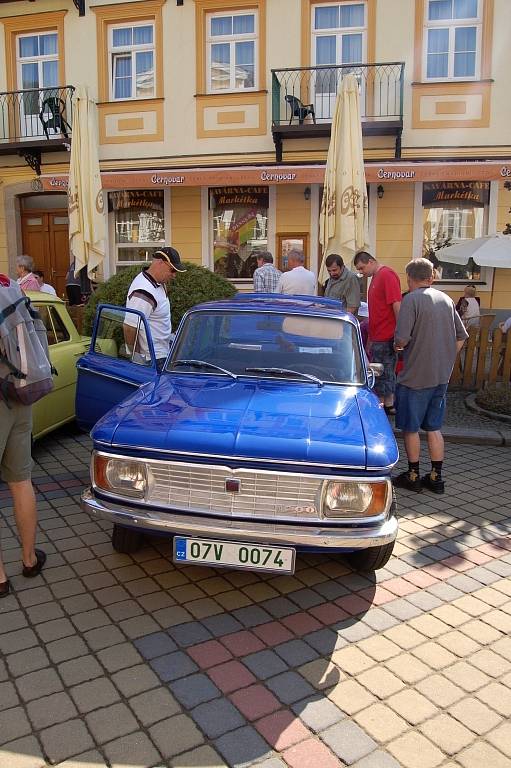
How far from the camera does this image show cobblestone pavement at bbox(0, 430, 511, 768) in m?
2.50

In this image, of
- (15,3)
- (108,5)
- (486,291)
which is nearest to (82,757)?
(486,291)

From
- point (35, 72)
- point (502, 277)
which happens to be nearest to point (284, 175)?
point (502, 277)

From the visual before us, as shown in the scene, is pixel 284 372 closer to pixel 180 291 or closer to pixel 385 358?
pixel 385 358

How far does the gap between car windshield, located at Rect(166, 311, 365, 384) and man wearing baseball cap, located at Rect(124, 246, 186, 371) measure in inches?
33.0

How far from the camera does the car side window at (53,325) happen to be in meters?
6.30

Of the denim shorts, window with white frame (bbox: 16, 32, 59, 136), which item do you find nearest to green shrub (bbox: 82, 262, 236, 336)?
the denim shorts

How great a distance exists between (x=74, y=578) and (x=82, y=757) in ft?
4.77

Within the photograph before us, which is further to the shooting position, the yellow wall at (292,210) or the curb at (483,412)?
the yellow wall at (292,210)

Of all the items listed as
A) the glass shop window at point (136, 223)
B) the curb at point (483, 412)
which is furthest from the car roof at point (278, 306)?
the glass shop window at point (136, 223)

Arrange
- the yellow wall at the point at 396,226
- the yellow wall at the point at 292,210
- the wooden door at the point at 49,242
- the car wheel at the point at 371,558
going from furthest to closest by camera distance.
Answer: the wooden door at the point at 49,242 → the yellow wall at the point at 292,210 → the yellow wall at the point at 396,226 → the car wheel at the point at 371,558

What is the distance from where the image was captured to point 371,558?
12.4 ft

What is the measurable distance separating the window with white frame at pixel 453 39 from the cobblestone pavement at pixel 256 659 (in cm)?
1212

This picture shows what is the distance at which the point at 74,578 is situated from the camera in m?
3.79

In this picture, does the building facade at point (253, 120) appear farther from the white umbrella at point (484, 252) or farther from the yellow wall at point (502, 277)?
the white umbrella at point (484, 252)
